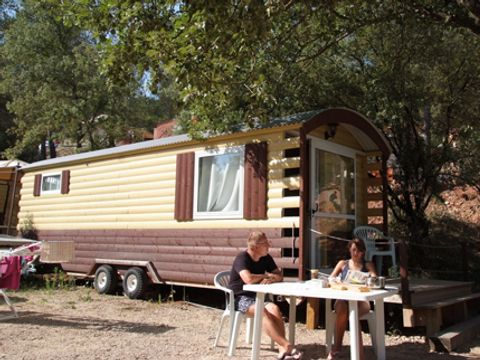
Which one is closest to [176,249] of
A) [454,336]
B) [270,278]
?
[270,278]

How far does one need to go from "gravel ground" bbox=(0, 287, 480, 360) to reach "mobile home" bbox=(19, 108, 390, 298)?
778 mm

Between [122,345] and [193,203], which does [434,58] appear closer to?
[193,203]

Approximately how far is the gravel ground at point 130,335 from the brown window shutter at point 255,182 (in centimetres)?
157

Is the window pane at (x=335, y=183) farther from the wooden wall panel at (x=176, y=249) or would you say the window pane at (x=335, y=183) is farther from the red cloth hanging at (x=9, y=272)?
the red cloth hanging at (x=9, y=272)

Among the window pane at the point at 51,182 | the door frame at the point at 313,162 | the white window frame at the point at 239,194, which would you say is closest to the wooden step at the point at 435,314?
the door frame at the point at 313,162

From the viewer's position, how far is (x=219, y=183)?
740 cm

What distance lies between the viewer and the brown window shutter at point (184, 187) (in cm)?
768

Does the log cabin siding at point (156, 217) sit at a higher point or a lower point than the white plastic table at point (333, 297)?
higher

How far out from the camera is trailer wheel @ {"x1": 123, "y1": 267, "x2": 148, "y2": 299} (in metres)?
8.16

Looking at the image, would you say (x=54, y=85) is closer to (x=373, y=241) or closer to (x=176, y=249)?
(x=176, y=249)

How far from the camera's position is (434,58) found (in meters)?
9.81

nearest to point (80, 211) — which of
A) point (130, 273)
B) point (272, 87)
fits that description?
point (130, 273)

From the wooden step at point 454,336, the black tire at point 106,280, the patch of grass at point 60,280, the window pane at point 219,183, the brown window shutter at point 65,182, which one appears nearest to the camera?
the wooden step at point 454,336

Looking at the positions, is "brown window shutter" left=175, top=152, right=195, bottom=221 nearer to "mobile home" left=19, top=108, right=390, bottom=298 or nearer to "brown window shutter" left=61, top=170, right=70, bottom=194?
"mobile home" left=19, top=108, right=390, bottom=298
